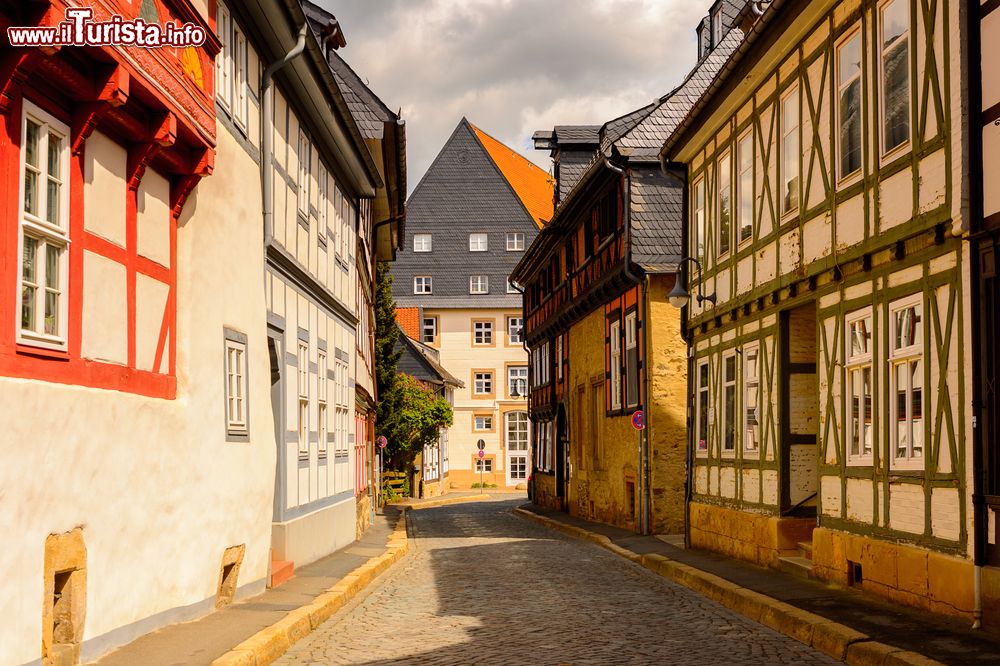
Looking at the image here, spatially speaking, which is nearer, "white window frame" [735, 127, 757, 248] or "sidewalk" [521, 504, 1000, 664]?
"sidewalk" [521, 504, 1000, 664]

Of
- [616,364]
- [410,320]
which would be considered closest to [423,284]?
[410,320]

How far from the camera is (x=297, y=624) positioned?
37.8 feet

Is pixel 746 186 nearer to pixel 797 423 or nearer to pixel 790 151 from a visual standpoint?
pixel 790 151

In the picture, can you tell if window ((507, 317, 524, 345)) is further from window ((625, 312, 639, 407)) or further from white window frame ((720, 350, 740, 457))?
white window frame ((720, 350, 740, 457))

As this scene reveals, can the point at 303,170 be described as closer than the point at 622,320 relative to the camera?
Yes

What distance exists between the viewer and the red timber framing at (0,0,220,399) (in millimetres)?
7355

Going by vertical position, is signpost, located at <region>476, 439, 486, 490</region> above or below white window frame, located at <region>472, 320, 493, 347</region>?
below

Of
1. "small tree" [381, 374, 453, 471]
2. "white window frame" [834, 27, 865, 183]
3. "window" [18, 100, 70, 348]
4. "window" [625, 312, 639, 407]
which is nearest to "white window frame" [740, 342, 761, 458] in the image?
"white window frame" [834, 27, 865, 183]

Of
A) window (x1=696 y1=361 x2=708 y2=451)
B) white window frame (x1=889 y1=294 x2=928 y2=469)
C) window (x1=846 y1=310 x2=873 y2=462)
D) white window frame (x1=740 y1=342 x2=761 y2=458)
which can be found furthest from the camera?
window (x1=696 y1=361 x2=708 y2=451)

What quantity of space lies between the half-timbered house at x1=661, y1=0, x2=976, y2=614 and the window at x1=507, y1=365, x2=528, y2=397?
167ft

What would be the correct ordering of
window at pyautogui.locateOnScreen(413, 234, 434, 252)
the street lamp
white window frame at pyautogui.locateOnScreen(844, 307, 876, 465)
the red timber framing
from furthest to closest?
window at pyautogui.locateOnScreen(413, 234, 434, 252)
the street lamp
white window frame at pyautogui.locateOnScreen(844, 307, 876, 465)
the red timber framing

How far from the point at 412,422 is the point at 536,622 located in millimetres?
37412

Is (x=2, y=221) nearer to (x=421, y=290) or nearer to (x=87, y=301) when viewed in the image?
(x=87, y=301)

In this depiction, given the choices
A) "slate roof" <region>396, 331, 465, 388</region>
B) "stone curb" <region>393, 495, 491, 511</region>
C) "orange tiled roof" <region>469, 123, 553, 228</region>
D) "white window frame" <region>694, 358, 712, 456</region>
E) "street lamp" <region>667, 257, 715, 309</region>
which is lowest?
"stone curb" <region>393, 495, 491, 511</region>
